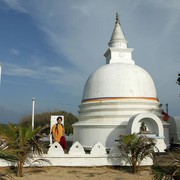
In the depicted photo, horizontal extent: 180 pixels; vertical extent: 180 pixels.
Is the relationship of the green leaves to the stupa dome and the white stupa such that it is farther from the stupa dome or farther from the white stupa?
the stupa dome

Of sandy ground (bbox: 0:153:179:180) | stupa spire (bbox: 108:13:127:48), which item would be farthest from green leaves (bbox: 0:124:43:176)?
stupa spire (bbox: 108:13:127:48)

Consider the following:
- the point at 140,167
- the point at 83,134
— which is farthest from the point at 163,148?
the point at 83,134

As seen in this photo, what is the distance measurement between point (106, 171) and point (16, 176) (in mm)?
3951

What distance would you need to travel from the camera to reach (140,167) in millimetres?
12680

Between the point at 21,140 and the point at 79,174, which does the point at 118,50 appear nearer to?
the point at 79,174

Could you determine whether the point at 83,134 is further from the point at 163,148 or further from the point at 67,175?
the point at 67,175

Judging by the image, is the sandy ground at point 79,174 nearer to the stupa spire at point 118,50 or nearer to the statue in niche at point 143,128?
the statue in niche at point 143,128

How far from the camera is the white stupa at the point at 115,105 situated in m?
17.7

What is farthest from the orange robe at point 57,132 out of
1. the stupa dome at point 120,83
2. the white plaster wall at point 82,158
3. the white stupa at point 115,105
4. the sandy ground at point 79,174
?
the stupa dome at point 120,83

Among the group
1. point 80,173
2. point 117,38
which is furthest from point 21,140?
point 117,38

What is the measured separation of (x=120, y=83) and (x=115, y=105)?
168cm

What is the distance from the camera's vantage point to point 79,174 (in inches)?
444

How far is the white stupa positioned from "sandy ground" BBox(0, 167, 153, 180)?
16.4 feet

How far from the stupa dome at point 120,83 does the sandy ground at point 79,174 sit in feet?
24.3
